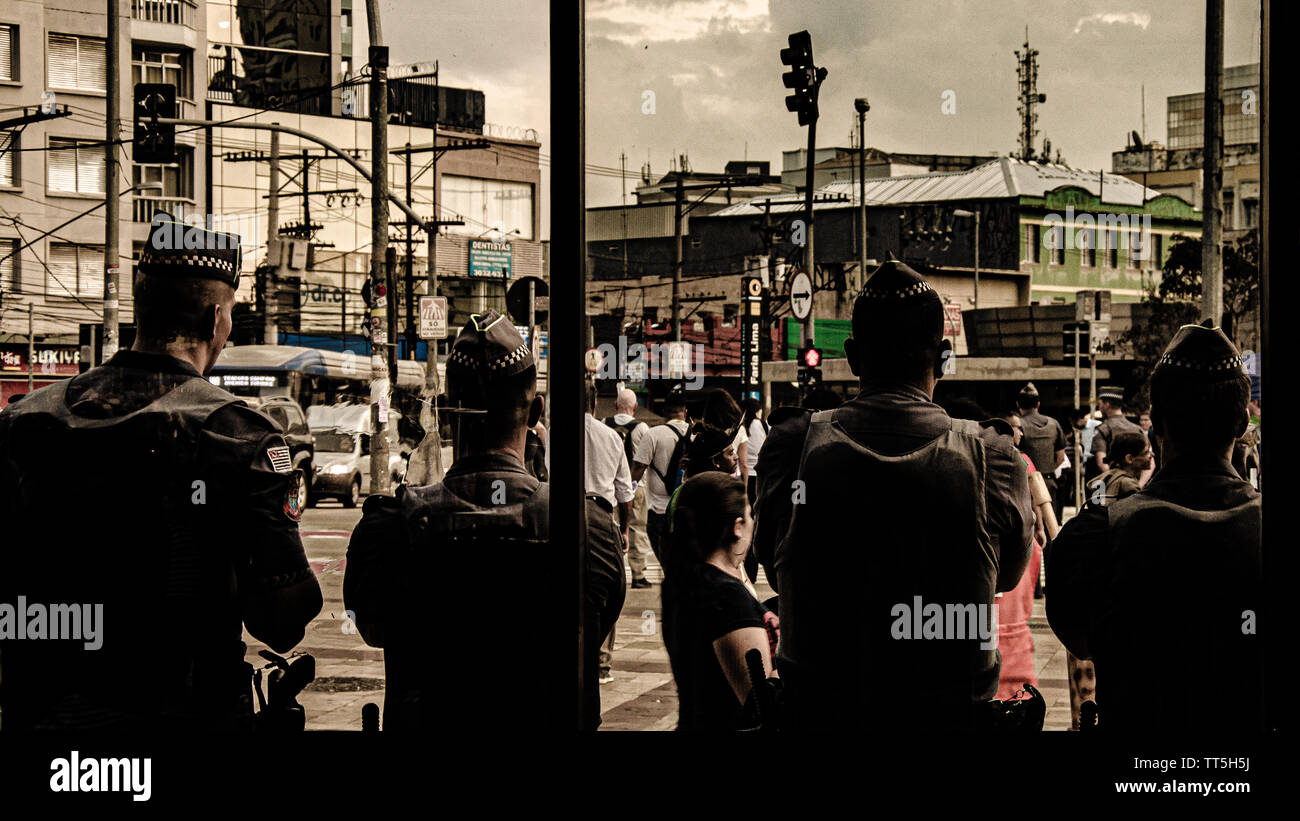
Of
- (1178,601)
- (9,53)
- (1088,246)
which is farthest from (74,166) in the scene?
(1178,601)

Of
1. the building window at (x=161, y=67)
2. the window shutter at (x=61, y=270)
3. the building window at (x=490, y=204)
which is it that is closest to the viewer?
the building window at (x=490, y=204)

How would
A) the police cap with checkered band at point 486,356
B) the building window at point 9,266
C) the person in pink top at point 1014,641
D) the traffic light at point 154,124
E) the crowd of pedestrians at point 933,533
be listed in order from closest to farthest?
the crowd of pedestrians at point 933,533
the police cap with checkered band at point 486,356
the person in pink top at point 1014,641
the building window at point 9,266
the traffic light at point 154,124

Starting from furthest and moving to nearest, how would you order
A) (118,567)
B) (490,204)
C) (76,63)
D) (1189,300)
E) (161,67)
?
1. (161,67)
2. (490,204)
3. (76,63)
4. (1189,300)
5. (118,567)

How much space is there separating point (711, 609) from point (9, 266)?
3447 mm

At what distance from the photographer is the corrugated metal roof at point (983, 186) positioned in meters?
3.50

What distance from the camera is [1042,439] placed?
35.6 feet

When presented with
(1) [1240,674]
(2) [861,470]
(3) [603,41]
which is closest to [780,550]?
(2) [861,470]

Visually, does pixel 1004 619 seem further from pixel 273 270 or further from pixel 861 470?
pixel 273 270

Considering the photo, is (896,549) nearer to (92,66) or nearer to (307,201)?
(92,66)

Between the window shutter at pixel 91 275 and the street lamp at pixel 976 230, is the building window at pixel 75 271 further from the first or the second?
the street lamp at pixel 976 230

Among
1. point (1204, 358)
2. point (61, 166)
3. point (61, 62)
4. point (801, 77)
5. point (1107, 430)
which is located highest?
point (61, 62)

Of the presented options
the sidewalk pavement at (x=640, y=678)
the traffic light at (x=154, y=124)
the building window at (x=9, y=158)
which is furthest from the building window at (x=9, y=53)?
the sidewalk pavement at (x=640, y=678)

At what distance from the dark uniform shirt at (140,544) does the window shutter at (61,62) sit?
10.6 ft

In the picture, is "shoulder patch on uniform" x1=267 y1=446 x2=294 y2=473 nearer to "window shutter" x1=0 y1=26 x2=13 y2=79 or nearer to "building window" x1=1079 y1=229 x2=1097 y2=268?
"building window" x1=1079 y1=229 x2=1097 y2=268
